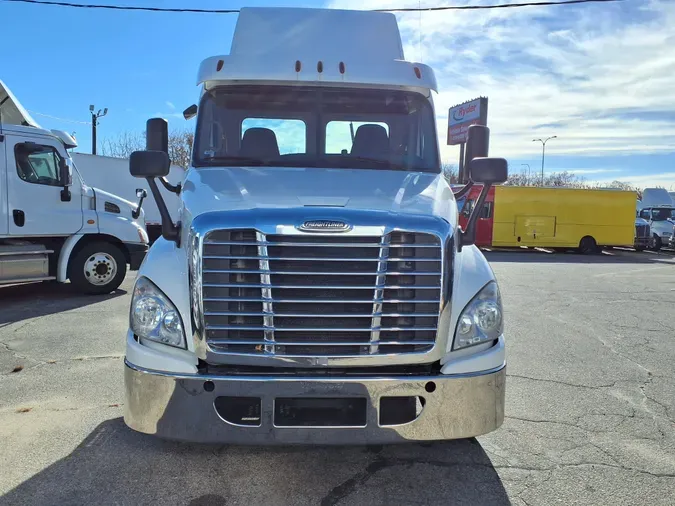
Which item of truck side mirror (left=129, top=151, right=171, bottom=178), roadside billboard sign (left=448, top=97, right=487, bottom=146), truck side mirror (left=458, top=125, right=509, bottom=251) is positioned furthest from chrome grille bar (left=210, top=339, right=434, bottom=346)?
roadside billboard sign (left=448, top=97, right=487, bottom=146)

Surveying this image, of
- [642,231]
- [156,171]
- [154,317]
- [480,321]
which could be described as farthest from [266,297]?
[642,231]

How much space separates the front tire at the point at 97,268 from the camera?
9.02 m

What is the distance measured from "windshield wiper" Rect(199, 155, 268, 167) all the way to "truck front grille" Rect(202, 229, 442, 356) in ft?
4.08

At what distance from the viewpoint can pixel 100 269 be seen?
362 inches

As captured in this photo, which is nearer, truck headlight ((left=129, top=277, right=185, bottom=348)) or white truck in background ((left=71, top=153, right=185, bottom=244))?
truck headlight ((left=129, top=277, right=185, bottom=348))

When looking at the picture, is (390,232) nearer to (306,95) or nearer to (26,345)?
(306,95)

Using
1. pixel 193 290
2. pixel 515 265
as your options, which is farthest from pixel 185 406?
pixel 515 265

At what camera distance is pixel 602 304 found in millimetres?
9586

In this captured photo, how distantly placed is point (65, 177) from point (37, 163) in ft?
1.45

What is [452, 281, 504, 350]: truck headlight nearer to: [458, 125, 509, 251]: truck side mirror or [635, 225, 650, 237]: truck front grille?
[458, 125, 509, 251]: truck side mirror

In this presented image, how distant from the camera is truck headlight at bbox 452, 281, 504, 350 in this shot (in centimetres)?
301

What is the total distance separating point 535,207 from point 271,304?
21.1m

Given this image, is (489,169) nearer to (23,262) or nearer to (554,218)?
(23,262)

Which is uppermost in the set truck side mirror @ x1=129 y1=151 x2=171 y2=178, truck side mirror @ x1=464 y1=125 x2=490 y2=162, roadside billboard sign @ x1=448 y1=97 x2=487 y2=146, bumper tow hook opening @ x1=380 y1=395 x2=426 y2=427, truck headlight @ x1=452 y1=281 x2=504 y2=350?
roadside billboard sign @ x1=448 y1=97 x2=487 y2=146
